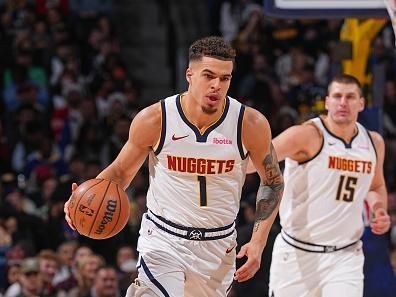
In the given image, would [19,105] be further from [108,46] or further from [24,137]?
[108,46]

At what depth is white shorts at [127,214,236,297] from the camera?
6.25 m

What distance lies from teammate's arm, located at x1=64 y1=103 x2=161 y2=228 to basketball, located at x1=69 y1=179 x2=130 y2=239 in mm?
82

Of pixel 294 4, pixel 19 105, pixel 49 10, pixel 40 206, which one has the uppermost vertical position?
pixel 294 4

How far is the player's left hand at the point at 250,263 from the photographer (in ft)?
20.0

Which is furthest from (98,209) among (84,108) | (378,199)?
(84,108)

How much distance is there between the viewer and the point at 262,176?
652cm

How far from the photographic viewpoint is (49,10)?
15.9 m

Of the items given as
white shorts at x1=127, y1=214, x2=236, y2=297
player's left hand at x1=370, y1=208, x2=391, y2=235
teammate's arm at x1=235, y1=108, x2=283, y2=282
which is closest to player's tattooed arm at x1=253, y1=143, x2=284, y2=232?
teammate's arm at x1=235, y1=108, x2=283, y2=282

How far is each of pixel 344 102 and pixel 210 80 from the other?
66.8 inches

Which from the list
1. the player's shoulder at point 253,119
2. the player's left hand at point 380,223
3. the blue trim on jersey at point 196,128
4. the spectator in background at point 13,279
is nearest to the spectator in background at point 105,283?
the spectator in background at point 13,279

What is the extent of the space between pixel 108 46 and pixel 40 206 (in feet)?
12.9

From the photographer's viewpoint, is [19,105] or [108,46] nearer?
[19,105]

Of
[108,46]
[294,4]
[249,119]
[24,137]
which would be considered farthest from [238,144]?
[108,46]

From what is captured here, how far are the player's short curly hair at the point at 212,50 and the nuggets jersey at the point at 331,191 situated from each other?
1.59 meters
